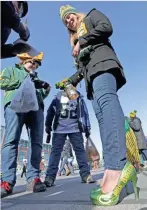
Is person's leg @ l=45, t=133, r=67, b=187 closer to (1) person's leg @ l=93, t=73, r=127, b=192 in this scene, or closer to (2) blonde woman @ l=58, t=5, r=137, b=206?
(2) blonde woman @ l=58, t=5, r=137, b=206

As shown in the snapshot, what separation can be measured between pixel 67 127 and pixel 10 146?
3.89ft

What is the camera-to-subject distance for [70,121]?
376cm

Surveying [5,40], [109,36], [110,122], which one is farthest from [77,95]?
[5,40]

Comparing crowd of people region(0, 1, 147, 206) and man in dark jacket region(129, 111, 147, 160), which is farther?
man in dark jacket region(129, 111, 147, 160)

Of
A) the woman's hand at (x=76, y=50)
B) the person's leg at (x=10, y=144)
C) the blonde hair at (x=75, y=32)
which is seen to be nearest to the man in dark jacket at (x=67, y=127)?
the person's leg at (x=10, y=144)

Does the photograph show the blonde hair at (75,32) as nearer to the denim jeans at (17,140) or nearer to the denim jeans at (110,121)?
the denim jeans at (110,121)

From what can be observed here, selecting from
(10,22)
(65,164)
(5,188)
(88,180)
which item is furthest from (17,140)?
(65,164)

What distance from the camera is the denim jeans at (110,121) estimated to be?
167cm

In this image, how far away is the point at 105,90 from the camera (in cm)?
181

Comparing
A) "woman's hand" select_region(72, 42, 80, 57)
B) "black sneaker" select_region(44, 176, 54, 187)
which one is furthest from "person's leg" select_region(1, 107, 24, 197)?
"woman's hand" select_region(72, 42, 80, 57)

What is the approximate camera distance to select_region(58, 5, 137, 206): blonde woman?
1601 mm

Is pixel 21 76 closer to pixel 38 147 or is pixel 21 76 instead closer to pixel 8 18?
pixel 38 147

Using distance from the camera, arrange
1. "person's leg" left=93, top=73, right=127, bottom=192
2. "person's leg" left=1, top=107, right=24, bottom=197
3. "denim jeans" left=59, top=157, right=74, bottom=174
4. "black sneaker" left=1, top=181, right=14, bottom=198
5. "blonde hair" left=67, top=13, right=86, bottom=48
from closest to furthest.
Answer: "person's leg" left=93, top=73, right=127, bottom=192
"blonde hair" left=67, top=13, right=86, bottom=48
"black sneaker" left=1, top=181, right=14, bottom=198
"person's leg" left=1, top=107, right=24, bottom=197
"denim jeans" left=59, top=157, right=74, bottom=174

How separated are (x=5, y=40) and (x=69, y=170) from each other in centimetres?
862
